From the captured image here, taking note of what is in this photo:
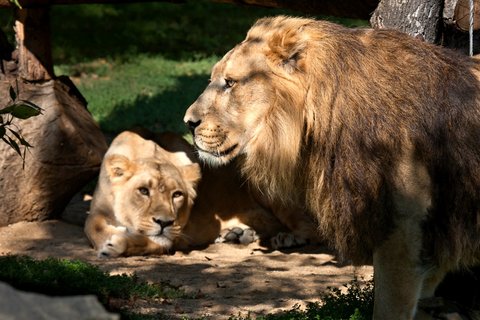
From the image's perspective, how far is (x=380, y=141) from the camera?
4.73 metres

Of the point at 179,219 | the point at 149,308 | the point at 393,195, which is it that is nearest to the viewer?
the point at 393,195

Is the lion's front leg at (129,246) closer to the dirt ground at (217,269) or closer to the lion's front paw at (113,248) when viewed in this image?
the lion's front paw at (113,248)

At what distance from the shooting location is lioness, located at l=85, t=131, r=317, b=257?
26.6 ft

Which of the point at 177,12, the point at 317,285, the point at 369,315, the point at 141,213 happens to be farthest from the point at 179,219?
the point at 177,12

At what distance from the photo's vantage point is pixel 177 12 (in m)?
18.5

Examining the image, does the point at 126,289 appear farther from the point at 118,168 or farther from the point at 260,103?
the point at 118,168

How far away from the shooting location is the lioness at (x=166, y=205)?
26.6 feet

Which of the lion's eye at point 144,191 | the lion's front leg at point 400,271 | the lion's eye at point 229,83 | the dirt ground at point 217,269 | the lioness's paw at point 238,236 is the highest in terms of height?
the lion's eye at point 229,83

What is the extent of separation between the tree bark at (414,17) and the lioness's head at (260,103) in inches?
44.1

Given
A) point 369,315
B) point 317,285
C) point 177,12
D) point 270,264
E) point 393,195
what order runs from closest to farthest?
point 393,195, point 369,315, point 317,285, point 270,264, point 177,12

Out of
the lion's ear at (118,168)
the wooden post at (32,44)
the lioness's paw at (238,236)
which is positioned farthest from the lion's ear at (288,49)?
the wooden post at (32,44)

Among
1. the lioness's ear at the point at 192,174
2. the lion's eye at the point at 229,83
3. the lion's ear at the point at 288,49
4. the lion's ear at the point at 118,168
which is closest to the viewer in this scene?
the lion's ear at the point at 288,49

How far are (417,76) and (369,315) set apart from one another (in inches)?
62.7

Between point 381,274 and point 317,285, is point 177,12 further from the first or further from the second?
point 381,274
